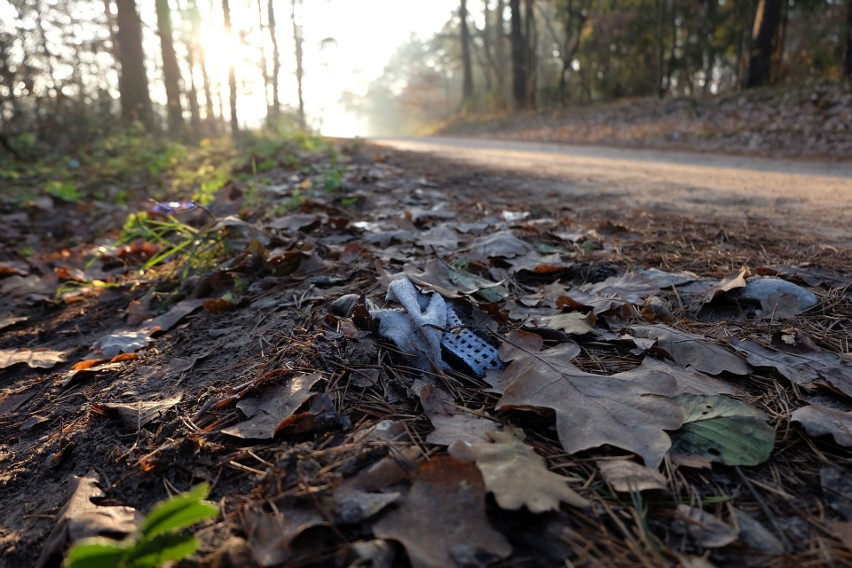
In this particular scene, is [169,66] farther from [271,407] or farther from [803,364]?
[803,364]

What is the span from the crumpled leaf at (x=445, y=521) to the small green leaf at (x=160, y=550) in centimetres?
32

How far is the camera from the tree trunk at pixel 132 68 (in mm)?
10031

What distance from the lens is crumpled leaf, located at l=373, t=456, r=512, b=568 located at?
2.95 ft

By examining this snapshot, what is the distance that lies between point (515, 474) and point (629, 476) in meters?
0.23

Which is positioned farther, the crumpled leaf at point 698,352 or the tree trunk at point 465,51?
the tree trunk at point 465,51

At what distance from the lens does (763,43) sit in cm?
1097

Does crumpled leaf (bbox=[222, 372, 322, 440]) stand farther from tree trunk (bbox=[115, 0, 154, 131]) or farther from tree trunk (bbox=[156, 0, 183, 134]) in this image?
tree trunk (bbox=[156, 0, 183, 134])

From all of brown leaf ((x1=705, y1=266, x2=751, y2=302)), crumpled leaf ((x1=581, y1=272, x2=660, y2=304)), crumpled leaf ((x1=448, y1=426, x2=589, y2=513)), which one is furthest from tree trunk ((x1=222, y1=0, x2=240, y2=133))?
crumpled leaf ((x1=448, y1=426, x2=589, y2=513))

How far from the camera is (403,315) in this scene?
1.68 metres

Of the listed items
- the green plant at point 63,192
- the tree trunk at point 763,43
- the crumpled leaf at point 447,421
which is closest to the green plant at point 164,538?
the crumpled leaf at point 447,421

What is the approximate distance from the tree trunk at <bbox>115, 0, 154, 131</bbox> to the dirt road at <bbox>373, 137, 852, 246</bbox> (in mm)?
6212

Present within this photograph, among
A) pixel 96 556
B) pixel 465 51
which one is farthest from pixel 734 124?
pixel 465 51

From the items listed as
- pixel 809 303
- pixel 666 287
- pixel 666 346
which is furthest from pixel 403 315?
pixel 809 303

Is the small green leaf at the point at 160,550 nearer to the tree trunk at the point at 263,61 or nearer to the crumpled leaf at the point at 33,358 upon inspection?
the crumpled leaf at the point at 33,358
